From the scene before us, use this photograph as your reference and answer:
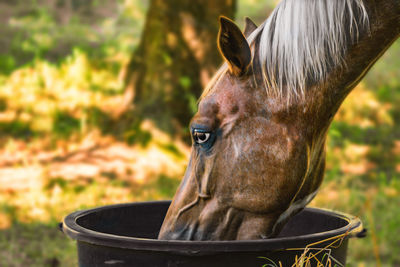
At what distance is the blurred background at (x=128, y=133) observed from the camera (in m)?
4.51

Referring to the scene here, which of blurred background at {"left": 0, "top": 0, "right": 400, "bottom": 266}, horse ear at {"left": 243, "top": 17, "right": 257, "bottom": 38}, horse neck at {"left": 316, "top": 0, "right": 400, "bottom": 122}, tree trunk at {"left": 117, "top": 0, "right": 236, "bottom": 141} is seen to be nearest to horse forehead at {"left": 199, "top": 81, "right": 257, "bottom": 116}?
horse neck at {"left": 316, "top": 0, "right": 400, "bottom": 122}

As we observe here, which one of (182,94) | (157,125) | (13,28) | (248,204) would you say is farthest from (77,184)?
(13,28)

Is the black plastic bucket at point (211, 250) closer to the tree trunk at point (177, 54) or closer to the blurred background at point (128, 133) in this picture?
the blurred background at point (128, 133)

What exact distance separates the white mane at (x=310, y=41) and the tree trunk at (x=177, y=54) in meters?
3.88

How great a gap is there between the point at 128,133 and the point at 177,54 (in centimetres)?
105

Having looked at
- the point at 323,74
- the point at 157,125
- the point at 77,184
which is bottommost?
the point at 77,184

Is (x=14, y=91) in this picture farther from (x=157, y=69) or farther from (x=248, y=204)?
(x=248, y=204)

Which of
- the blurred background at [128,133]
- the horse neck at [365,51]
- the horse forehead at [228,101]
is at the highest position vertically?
the horse neck at [365,51]

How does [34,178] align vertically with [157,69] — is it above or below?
below

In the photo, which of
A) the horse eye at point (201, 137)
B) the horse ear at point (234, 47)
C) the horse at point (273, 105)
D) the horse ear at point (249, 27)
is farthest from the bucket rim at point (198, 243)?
the horse ear at point (249, 27)

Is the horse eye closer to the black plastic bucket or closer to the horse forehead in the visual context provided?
the horse forehead

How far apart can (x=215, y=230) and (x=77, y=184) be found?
3.37 m

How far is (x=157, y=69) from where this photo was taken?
5.78 m

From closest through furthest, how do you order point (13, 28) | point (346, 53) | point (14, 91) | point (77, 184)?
point (346, 53)
point (77, 184)
point (14, 91)
point (13, 28)
